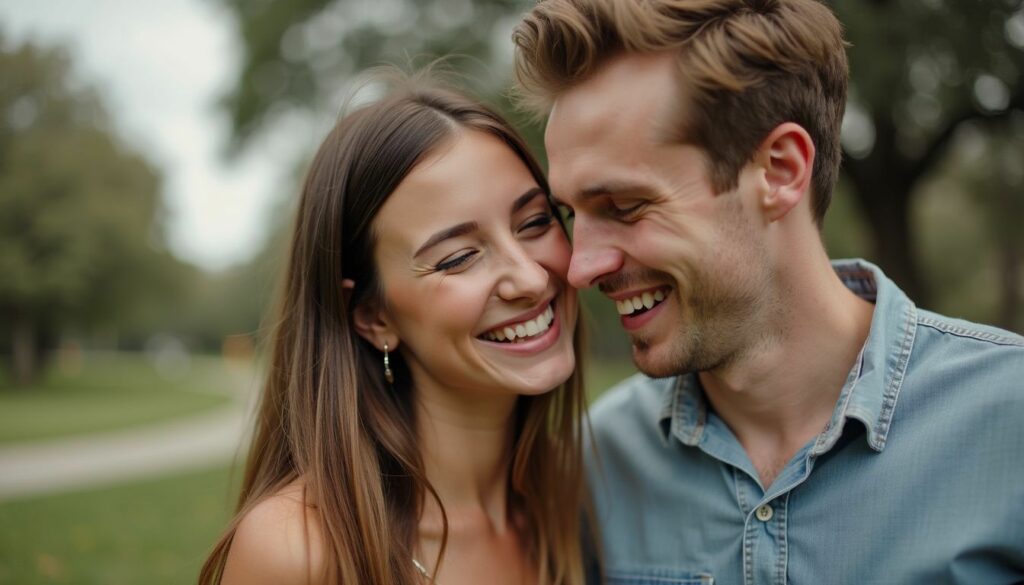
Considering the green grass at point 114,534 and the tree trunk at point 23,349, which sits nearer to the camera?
the green grass at point 114,534

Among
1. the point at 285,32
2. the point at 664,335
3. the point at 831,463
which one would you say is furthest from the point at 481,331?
the point at 285,32

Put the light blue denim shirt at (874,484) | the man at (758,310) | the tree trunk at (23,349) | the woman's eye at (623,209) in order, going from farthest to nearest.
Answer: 1. the tree trunk at (23,349)
2. the woman's eye at (623,209)
3. the man at (758,310)
4. the light blue denim shirt at (874,484)

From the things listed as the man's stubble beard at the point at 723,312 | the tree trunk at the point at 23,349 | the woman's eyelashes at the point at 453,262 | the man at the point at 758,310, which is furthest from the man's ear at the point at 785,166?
the tree trunk at the point at 23,349

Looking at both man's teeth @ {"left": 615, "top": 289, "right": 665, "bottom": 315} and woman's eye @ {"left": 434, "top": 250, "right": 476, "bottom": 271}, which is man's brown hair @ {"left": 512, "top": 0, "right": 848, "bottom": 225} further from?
woman's eye @ {"left": 434, "top": 250, "right": 476, "bottom": 271}

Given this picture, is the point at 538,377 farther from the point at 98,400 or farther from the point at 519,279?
the point at 98,400

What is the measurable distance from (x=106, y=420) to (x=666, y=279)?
18.5 metres

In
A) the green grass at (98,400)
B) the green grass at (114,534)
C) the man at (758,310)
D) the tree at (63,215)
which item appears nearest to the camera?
the man at (758,310)

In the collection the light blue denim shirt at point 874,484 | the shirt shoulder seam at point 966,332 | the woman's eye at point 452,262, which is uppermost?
the woman's eye at point 452,262

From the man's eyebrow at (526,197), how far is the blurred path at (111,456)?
6.61 metres

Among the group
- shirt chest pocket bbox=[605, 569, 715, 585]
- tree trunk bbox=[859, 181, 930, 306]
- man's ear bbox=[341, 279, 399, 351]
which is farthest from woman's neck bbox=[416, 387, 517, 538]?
tree trunk bbox=[859, 181, 930, 306]

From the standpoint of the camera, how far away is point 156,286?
32906 millimetres

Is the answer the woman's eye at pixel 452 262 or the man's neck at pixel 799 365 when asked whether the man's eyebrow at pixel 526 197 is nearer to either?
the woman's eye at pixel 452 262

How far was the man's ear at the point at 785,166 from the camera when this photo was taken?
8.40 ft

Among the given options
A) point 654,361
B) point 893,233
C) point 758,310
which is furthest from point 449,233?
point 893,233
